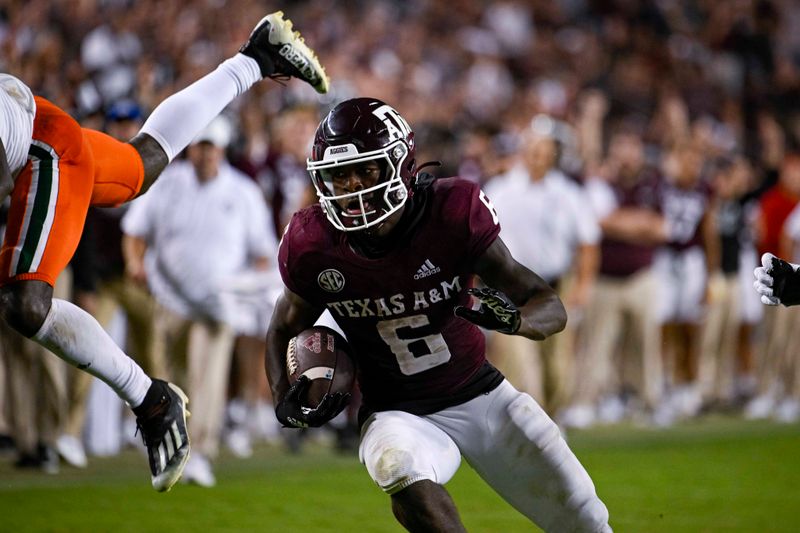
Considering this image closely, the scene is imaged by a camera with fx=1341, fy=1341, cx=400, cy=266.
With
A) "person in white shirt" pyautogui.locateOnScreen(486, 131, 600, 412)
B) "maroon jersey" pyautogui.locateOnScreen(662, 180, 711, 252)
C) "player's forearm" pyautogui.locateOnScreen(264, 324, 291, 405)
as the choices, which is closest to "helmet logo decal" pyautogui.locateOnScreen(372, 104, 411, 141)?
"player's forearm" pyautogui.locateOnScreen(264, 324, 291, 405)

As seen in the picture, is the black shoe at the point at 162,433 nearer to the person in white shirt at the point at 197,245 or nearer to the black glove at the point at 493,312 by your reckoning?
the black glove at the point at 493,312

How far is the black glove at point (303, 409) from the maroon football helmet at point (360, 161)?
53 cm

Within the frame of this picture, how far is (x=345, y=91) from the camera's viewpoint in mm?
11117

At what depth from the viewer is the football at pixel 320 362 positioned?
4254 mm

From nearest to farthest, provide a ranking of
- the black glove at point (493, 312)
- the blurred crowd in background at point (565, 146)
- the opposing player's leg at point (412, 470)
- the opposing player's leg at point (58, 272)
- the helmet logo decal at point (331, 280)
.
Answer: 1. the black glove at point (493, 312)
2. the opposing player's leg at point (412, 470)
3. the helmet logo decal at point (331, 280)
4. the opposing player's leg at point (58, 272)
5. the blurred crowd in background at point (565, 146)

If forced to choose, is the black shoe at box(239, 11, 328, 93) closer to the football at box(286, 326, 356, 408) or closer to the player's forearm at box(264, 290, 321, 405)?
the player's forearm at box(264, 290, 321, 405)

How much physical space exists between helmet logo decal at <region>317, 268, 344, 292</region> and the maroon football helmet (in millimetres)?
161

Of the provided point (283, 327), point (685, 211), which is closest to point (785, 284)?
point (283, 327)

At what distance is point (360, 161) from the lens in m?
4.29

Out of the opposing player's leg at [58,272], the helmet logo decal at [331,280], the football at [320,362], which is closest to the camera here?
the football at [320,362]

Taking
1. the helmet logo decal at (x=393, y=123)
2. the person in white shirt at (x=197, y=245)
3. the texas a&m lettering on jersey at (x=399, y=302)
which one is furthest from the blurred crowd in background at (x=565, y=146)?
the texas a&m lettering on jersey at (x=399, y=302)

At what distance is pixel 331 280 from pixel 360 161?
1.32 feet

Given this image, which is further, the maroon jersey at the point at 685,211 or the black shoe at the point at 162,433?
the maroon jersey at the point at 685,211

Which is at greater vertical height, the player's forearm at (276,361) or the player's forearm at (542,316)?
the player's forearm at (542,316)
